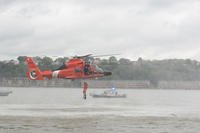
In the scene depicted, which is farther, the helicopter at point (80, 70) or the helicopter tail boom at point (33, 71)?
the helicopter tail boom at point (33, 71)

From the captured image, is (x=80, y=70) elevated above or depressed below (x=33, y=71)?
below

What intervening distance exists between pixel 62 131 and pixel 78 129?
7.05ft

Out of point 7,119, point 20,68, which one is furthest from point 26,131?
point 20,68

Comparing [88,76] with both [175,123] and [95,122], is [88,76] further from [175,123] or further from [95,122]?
[175,123]

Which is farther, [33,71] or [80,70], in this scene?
[33,71]

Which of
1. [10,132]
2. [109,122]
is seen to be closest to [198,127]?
[109,122]

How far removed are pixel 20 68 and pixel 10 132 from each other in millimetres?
126582

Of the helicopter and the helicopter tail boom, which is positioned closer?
the helicopter

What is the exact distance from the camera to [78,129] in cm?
4888

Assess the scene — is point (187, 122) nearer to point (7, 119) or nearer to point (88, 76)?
point (88, 76)

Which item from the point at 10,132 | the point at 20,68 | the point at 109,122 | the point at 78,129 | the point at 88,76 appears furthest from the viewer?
the point at 20,68

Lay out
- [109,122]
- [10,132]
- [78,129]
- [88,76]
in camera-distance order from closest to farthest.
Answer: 1. [10,132]
2. [78,129]
3. [109,122]
4. [88,76]

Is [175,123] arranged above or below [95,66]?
below

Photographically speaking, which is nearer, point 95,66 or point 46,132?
point 46,132
